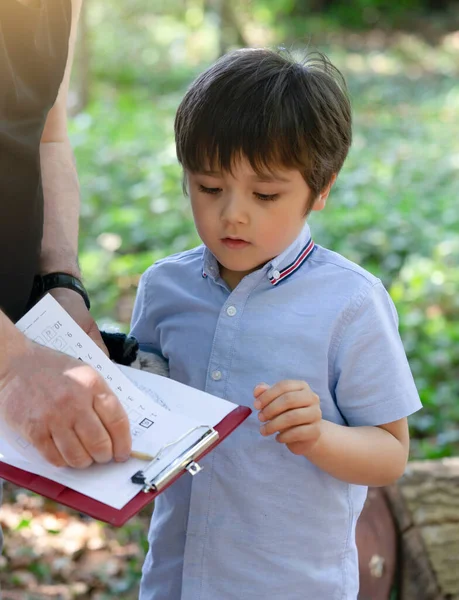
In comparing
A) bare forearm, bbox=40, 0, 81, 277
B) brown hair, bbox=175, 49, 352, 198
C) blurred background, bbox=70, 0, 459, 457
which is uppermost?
brown hair, bbox=175, 49, 352, 198

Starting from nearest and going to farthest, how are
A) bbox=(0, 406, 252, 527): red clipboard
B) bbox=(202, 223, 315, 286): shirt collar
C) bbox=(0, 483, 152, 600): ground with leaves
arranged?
bbox=(0, 406, 252, 527): red clipboard < bbox=(202, 223, 315, 286): shirt collar < bbox=(0, 483, 152, 600): ground with leaves

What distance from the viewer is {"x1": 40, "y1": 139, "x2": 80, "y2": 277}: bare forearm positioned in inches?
70.2

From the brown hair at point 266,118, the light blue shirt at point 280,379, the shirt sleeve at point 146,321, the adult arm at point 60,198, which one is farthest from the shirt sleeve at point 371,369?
Result: the adult arm at point 60,198

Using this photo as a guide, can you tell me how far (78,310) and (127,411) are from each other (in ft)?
1.09

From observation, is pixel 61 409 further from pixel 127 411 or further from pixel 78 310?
pixel 78 310

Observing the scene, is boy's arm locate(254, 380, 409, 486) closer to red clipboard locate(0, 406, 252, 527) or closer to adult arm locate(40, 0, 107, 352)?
red clipboard locate(0, 406, 252, 527)

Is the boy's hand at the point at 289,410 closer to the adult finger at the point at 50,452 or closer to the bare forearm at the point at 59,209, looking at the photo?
the adult finger at the point at 50,452

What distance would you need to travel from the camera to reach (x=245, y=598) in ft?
5.24

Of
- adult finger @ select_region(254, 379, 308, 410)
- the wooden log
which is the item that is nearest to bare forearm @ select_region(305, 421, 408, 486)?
adult finger @ select_region(254, 379, 308, 410)

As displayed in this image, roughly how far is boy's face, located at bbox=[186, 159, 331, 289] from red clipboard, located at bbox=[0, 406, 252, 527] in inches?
13.3

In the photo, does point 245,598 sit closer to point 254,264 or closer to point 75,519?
point 254,264

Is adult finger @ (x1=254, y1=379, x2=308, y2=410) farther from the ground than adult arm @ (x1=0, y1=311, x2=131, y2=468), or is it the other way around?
adult arm @ (x1=0, y1=311, x2=131, y2=468)

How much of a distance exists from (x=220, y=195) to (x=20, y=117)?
1.28ft

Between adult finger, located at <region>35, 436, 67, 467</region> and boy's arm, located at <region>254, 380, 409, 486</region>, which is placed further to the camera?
boy's arm, located at <region>254, 380, 409, 486</region>
